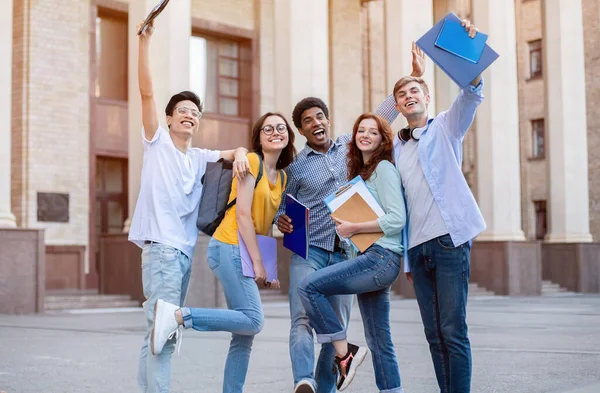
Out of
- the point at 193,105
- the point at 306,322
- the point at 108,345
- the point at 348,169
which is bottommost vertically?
the point at 108,345

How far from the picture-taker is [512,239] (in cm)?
2356

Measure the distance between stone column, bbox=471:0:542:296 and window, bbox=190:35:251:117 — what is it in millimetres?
6519

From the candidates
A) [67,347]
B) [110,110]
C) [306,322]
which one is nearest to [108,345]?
[67,347]

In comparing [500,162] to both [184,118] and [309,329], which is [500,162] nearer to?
[309,329]

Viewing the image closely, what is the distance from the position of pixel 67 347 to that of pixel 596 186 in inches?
1116

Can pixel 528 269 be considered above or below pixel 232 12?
below

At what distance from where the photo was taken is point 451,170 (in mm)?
5266

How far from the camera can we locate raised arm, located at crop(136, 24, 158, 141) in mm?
5344

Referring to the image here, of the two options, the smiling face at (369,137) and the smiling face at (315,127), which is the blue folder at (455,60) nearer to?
the smiling face at (369,137)

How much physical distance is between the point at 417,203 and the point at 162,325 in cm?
161

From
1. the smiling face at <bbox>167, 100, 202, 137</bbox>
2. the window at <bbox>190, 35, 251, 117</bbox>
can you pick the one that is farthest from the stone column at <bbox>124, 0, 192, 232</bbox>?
the smiling face at <bbox>167, 100, 202, 137</bbox>

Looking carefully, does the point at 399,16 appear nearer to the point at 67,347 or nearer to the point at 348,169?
the point at 67,347

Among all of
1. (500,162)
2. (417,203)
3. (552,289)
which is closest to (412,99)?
(417,203)

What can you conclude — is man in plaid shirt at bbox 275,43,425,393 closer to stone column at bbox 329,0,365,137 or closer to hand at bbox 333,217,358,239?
hand at bbox 333,217,358,239
